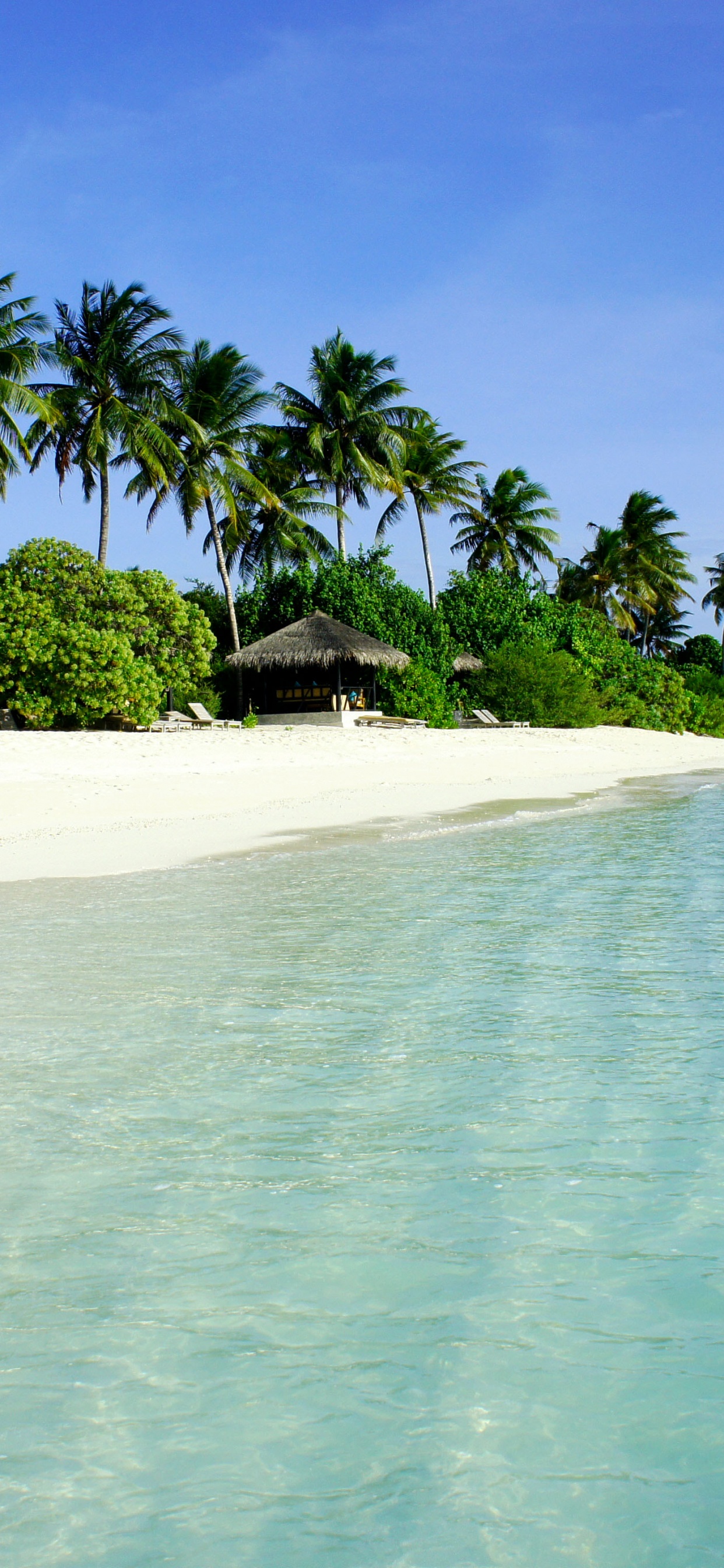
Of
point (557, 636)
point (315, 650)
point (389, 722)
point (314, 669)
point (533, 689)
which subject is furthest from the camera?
point (557, 636)

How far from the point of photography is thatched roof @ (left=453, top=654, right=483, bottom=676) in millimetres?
31742

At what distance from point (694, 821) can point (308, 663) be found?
15343 millimetres

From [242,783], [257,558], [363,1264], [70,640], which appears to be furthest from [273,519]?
[363,1264]

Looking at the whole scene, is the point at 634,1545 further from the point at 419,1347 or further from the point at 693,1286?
the point at 693,1286

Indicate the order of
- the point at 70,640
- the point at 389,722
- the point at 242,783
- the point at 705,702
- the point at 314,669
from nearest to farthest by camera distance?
the point at 242,783, the point at 70,640, the point at 389,722, the point at 314,669, the point at 705,702

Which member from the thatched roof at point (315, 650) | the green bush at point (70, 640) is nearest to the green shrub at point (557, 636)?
the thatched roof at point (315, 650)

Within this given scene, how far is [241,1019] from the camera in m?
4.77

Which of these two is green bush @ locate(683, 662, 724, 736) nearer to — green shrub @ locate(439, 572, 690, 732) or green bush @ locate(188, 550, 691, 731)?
green bush @ locate(188, 550, 691, 731)

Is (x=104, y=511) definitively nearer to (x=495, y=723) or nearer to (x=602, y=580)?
(x=495, y=723)

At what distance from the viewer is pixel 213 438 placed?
28359 mm

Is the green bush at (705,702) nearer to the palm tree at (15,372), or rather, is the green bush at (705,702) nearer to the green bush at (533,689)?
the green bush at (533,689)

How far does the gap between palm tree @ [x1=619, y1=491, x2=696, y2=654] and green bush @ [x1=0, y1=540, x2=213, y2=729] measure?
24431 mm

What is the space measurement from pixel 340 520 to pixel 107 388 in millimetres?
8294

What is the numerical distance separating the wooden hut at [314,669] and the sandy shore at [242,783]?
3186mm
